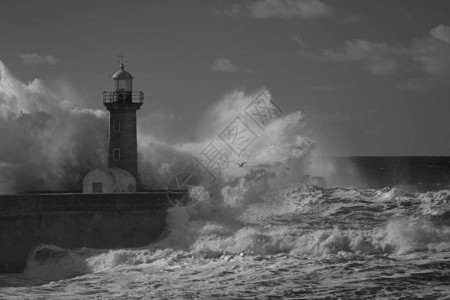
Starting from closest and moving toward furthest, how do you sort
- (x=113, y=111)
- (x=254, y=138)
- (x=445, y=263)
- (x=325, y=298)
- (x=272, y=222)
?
(x=325, y=298)
(x=445, y=263)
(x=272, y=222)
(x=113, y=111)
(x=254, y=138)

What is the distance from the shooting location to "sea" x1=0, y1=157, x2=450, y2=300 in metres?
13.9

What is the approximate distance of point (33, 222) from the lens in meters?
17.4

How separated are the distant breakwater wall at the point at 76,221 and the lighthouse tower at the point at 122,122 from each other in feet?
9.32

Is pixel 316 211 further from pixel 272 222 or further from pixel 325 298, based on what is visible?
pixel 325 298

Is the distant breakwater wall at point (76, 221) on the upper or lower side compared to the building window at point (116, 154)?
lower

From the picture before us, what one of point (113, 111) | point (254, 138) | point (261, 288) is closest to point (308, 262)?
point (261, 288)

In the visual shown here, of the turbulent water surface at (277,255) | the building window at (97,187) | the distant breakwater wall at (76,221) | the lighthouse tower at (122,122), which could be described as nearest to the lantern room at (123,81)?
the lighthouse tower at (122,122)

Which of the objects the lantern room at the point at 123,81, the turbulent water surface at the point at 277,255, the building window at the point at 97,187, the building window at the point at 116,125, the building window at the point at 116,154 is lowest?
the turbulent water surface at the point at 277,255

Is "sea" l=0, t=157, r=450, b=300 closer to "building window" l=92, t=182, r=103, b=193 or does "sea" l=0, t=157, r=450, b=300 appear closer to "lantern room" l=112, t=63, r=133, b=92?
"building window" l=92, t=182, r=103, b=193

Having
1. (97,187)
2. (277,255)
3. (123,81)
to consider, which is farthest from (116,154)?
(277,255)

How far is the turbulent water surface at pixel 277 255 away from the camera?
13.9m

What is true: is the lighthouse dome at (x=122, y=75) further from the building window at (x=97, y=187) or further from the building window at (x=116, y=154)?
the building window at (x=97, y=187)

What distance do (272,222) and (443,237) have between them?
3538 millimetres

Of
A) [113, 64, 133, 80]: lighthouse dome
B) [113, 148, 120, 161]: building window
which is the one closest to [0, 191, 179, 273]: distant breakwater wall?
[113, 148, 120, 161]: building window
